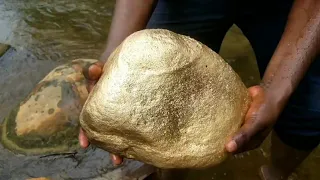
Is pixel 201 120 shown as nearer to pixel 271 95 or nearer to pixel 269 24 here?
pixel 271 95

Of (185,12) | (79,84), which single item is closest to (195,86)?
(185,12)

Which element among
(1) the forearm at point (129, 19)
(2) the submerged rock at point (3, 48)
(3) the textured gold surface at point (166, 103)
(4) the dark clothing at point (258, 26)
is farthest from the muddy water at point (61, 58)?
(3) the textured gold surface at point (166, 103)

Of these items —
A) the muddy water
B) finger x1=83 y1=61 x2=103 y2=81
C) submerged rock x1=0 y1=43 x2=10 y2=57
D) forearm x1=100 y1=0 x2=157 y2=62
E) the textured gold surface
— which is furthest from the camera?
submerged rock x1=0 y1=43 x2=10 y2=57

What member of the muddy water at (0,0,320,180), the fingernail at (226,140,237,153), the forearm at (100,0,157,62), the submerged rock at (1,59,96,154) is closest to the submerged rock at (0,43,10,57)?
the muddy water at (0,0,320,180)

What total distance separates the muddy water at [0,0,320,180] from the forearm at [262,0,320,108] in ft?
3.54

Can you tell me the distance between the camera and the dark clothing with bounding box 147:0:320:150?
7.28 feet

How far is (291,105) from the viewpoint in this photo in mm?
2289

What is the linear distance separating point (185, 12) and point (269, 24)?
349mm

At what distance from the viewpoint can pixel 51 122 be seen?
2.92 meters

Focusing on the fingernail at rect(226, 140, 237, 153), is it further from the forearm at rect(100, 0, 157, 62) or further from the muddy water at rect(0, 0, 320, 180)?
the muddy water at rect(0, 0, 320, 180)

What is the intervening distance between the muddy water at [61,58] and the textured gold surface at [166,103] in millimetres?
1045

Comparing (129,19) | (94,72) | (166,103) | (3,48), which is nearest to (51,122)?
(129,19)

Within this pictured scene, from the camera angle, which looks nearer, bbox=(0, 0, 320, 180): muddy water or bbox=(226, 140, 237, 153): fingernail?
bbox=(226, 140, 237, 153): fingernail

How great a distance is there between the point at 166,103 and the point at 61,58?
2.30 m
